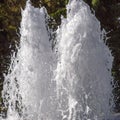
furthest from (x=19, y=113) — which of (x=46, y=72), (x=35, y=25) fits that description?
(x=35, y=25)

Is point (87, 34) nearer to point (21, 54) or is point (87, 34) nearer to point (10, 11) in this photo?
point (21, 54)

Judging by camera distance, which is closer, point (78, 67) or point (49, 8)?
point (78, 67)

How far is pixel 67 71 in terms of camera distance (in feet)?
27.2

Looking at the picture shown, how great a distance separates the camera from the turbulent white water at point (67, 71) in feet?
27.3

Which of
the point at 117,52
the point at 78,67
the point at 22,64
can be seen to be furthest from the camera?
the point at 117,52

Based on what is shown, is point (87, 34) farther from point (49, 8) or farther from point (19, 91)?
point (49, 8)

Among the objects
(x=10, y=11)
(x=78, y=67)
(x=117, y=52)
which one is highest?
(x=10, y=11)

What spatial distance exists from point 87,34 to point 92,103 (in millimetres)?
1369

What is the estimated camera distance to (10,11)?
18.6 meters

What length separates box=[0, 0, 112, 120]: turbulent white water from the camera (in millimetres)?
8320

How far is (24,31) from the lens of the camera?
909 cm

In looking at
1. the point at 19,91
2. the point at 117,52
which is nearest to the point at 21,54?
the point at 19,91

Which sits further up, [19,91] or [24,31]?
[24,31]

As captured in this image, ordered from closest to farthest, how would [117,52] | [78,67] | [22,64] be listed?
[78,67] < [22,64] < [117,52]
